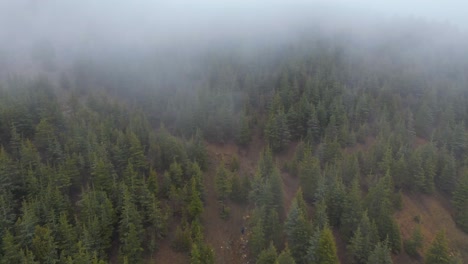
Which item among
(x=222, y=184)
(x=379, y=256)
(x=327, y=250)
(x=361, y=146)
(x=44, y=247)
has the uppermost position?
(x=44, y=247)

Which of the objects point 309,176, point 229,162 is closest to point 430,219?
point 309,176

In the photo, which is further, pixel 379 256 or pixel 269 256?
pixel 269 256

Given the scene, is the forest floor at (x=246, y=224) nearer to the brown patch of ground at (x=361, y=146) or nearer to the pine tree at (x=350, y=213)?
the pine tree at (x=350, y=213)

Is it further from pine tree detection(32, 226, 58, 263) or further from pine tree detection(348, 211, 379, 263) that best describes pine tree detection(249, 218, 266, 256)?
pine tree detection(32, 226, 58, 263)

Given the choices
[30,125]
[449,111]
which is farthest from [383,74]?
[30,125]

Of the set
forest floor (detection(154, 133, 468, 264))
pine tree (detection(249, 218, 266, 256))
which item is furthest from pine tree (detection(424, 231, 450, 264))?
pine tree (detection(249, 218, 266, 256))

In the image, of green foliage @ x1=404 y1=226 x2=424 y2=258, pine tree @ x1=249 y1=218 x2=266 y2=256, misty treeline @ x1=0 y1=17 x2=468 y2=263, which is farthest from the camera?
green foliage @ x1=404 y1=226 x2=424 y2=258

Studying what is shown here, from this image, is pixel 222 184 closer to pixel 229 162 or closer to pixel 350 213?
pixel 229 162
